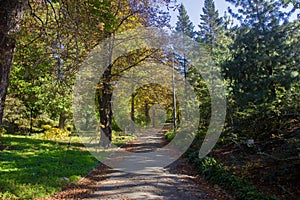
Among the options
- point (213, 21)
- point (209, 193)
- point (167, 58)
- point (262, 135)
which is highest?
point (213, 21)

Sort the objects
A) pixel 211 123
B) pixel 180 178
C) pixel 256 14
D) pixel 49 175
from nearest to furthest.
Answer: pixel 49 175 → pixel 180 178 → pixel 256 14 → pixel 211 123

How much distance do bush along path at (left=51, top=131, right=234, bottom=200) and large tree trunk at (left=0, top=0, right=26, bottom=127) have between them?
287 centimetres

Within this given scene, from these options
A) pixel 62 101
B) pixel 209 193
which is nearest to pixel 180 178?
pixel 209 193

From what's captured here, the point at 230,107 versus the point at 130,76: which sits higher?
the point at 130,76

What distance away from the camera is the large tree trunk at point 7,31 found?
359 cm

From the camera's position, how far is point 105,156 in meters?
10.7

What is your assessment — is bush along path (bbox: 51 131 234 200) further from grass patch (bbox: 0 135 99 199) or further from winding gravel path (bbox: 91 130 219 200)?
grass patch (bbox: 0 135 99 199)

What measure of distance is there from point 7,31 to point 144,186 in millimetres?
4565

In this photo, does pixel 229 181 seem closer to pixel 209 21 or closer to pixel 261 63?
pixel 261 63

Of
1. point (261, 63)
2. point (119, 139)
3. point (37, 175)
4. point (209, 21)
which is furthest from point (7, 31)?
point (209, 21)

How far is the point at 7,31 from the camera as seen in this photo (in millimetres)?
3592

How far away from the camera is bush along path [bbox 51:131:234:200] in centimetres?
554

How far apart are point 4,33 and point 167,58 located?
10378 mm

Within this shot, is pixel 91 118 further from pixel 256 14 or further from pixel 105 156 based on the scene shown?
pixel 256 14
